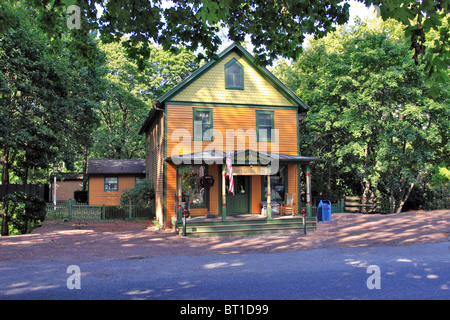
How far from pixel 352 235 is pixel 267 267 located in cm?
700

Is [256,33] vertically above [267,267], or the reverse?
[256,33]

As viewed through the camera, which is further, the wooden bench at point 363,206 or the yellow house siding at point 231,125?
the wooden bench at point 363,206

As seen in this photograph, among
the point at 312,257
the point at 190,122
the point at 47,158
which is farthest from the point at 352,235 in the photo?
the point at 47,158

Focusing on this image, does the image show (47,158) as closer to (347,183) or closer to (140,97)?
(140,97)

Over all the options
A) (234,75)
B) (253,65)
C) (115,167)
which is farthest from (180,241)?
(115,167)

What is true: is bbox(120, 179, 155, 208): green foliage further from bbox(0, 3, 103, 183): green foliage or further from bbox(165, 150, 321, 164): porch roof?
bbox(165, 150, 321, 164): porch roof

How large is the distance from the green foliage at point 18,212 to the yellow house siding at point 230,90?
8278mm

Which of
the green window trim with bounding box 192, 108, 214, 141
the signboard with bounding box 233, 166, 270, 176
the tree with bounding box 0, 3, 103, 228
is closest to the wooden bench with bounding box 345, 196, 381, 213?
the signboard with bounding box 233, 166, 270, 176

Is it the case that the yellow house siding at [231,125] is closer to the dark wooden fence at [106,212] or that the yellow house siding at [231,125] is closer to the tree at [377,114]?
the tree at [377,114]

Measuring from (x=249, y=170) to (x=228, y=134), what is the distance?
283cm

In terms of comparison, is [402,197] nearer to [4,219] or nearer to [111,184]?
[111,184]

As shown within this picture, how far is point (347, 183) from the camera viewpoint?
30062 mm

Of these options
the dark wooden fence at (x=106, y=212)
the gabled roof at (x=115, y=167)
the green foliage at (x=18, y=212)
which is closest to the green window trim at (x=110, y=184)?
the gabled roof at (x=115, y=167)

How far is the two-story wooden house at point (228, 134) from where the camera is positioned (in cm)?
1681
